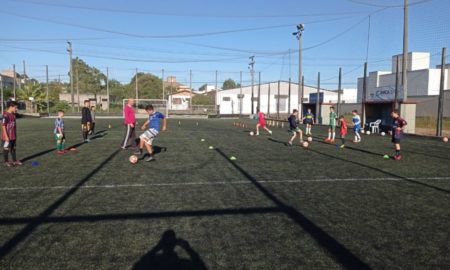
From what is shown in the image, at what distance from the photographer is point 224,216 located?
5992 millimetres

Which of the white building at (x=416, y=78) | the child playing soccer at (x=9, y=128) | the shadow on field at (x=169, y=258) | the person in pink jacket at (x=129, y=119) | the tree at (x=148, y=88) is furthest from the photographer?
the tree at (x=148, y=88)

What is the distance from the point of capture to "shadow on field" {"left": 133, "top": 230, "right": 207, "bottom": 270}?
4.14 meters

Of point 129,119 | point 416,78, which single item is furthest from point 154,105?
point 129,119

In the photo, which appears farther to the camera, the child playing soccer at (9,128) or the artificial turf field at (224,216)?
the child playing soccer at (9,128)

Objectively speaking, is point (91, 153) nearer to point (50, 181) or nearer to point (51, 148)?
point (51, 148)

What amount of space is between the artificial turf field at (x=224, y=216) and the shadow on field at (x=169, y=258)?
0.04 ft

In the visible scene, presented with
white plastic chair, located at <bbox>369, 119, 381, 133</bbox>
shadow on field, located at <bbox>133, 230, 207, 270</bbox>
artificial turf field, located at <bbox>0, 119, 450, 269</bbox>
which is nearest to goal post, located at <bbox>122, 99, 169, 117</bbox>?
white plastic chair, located at <bbox>369, 119, 381, 133</bbox>

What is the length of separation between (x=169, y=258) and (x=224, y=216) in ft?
5.83

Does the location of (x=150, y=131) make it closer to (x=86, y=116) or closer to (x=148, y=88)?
(x=86, y=116)

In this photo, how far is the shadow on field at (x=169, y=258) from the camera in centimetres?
414

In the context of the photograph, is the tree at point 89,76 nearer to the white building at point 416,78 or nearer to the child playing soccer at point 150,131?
the white building at point 416,78

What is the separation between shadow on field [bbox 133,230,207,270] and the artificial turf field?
0.01m

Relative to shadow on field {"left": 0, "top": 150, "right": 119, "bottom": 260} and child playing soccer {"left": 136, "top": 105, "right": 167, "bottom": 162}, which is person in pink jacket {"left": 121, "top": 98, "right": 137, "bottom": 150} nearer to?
child playing soccer {"left": 136, "top": 105, "right": 167, "bottom": 162}

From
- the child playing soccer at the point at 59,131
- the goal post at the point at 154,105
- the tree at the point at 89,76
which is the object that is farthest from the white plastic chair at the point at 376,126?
the tree at the point at 89,76
